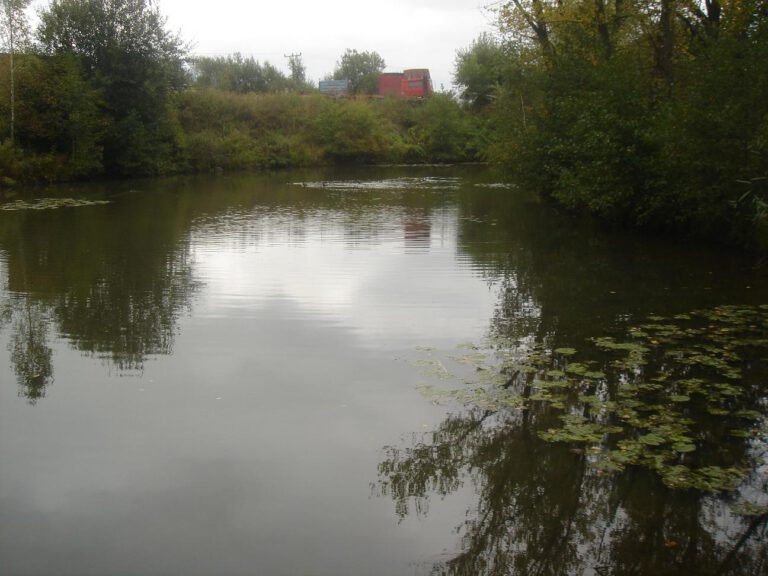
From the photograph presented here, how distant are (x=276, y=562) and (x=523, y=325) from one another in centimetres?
625

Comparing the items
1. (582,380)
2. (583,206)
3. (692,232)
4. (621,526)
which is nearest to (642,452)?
(621,526)

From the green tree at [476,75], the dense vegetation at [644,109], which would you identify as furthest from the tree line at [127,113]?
the dense vegetation at [644,109]

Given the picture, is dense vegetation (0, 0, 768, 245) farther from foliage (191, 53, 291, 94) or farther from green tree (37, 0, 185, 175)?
foliage (191, 53, 291, 94)

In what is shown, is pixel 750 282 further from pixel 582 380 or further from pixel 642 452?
pixel 642 452

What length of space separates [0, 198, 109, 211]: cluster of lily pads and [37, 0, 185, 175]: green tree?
1264 cm

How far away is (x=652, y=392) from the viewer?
24.5 ft

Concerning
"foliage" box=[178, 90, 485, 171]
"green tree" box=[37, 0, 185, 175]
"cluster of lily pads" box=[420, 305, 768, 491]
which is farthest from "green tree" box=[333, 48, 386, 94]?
"cluster of lily pads" box=[420, 305, 768, 491]

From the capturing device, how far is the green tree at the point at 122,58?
128 ft

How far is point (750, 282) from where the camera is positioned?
504 inches

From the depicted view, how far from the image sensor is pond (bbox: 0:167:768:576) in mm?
5039

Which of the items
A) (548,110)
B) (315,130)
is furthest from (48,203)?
(315,130)

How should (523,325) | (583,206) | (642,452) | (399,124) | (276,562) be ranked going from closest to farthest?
(276,562) < (642,452) < (523,325) < (583,206) < (399,124)

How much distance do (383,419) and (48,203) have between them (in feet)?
77.9

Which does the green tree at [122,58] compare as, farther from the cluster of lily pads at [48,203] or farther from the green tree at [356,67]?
the green tree at [356,67]
